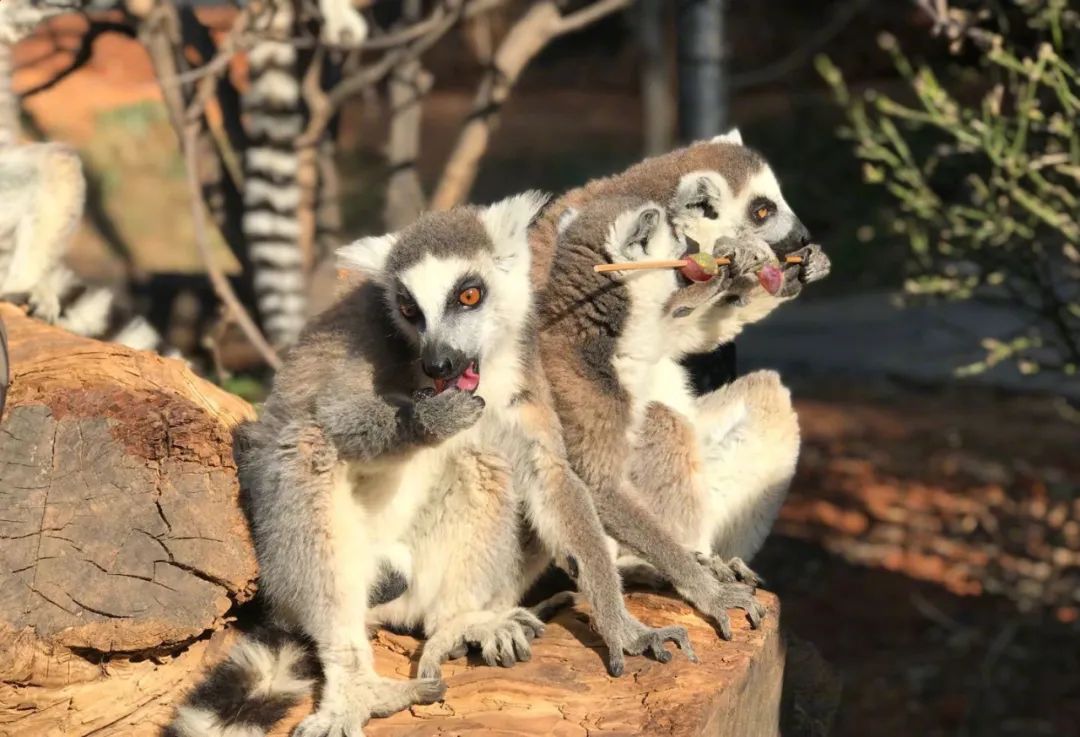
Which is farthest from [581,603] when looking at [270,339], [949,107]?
[270,339]

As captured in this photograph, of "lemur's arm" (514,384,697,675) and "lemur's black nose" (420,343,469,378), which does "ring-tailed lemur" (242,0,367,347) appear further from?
"lemur's black nose" (420,343,469,378)

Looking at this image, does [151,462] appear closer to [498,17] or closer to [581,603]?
[581,603]

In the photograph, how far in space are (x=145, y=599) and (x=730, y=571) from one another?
1907 mm

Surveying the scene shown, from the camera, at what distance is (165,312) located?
865cm

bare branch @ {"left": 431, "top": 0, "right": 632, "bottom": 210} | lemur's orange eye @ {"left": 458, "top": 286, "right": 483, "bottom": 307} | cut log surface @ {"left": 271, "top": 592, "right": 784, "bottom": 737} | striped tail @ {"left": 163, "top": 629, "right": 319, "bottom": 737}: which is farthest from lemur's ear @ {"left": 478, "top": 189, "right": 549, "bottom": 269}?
bare branch @ {"left": 431, "top": 0, "right": 632, "bottom": 210}

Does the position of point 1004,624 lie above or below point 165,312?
below

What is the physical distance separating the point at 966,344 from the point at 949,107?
6945mm

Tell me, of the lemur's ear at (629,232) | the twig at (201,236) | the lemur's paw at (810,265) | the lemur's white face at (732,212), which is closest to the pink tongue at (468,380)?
the lemur's ear at (629,232)

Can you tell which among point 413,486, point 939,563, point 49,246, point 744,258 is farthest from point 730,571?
point 939,563

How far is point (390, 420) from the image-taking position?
3.59 metres

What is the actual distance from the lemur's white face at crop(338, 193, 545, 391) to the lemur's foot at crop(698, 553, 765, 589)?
1.08 meters

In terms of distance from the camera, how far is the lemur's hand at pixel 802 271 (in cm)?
466

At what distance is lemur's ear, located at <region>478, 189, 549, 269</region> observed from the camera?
3.96m

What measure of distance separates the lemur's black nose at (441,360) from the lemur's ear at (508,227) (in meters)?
0.44
